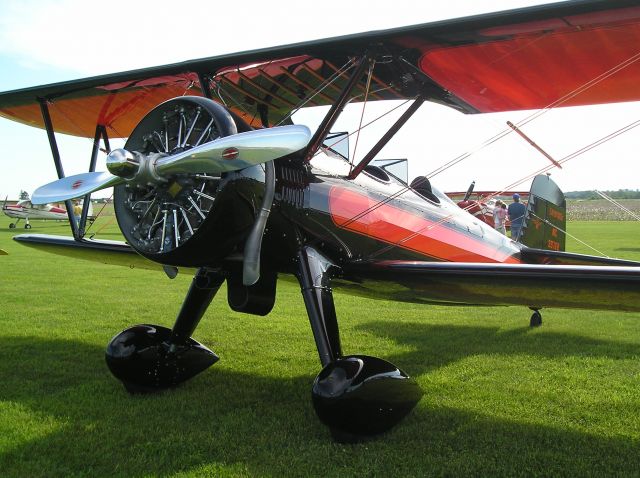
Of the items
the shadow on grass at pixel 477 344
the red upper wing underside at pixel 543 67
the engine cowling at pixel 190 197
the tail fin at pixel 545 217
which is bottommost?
the shadow on grass at pixel 477 344

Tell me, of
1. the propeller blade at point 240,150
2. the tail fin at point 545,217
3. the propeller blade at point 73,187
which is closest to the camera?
the propeller blade at point 240,150

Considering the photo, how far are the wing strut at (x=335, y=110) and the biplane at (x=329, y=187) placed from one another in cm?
1

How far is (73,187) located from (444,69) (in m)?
2.86

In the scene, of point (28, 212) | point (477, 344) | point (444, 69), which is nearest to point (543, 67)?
point (444, 69)

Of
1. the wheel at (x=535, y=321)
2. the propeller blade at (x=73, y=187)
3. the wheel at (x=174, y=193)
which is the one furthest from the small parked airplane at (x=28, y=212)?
the wheel at (x=174, y=193)

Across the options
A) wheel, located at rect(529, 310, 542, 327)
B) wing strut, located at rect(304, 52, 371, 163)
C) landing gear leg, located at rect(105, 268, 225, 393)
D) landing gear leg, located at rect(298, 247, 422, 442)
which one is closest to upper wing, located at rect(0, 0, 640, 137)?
wing strut, located at rect(304, 52, 371, 163)

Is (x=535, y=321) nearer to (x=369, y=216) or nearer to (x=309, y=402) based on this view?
(x=369, y=216)

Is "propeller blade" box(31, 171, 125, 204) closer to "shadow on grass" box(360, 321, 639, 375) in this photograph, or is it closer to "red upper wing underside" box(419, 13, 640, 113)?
"red upper wing underside" box(419, 13, 640, 113)

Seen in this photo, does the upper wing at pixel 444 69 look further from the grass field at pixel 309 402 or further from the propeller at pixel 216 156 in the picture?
the grass field at pixel 309 402

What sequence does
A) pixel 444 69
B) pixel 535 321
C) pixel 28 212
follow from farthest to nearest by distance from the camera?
pixel 28 212
pixel 535 321
pixel 444 69

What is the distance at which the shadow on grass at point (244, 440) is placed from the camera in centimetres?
340

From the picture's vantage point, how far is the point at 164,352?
5129 millimetres

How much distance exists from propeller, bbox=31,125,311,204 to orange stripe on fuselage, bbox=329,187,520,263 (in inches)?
43.6

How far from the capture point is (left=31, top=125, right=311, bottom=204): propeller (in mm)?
3514
